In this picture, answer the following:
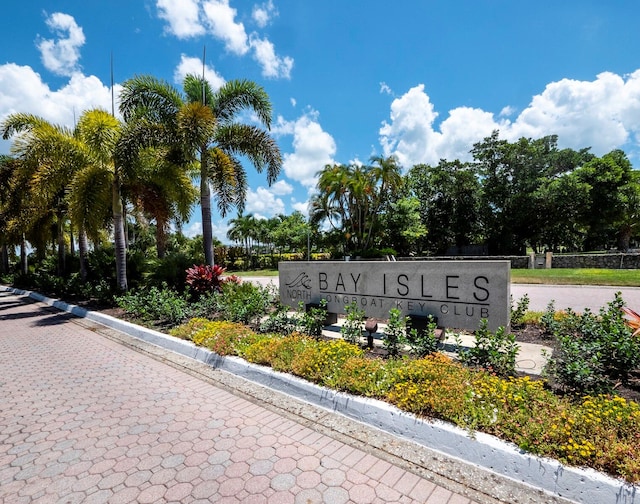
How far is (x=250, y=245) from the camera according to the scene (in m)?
48.7

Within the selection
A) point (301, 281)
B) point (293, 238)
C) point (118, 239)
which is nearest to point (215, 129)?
point (118, 239)

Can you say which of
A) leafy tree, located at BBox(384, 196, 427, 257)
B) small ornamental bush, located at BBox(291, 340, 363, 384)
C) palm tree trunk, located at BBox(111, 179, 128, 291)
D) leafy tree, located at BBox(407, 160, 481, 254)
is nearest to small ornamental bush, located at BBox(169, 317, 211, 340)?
small ornamental bush, located at BBox(291, 340, 363, 384)

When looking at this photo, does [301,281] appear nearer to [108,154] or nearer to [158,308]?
[158,308]

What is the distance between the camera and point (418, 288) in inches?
205

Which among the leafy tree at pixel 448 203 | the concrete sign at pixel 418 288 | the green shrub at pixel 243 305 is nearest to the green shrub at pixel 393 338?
the concrete sign at pixel 418 288

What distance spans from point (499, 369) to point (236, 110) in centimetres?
1114

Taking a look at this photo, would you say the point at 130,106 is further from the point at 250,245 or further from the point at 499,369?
the point at 250,245

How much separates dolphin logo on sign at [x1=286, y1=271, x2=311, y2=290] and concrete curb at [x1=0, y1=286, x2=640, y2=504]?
2367mm

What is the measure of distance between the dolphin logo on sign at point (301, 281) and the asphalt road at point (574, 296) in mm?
2829

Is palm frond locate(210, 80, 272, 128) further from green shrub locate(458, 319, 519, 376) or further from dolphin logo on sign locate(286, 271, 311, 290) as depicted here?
green shrub locate(458, 319, 519, 376)

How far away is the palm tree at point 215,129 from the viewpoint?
10.6 meters

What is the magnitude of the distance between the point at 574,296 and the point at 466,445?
10972mm

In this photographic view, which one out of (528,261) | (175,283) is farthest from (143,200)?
(528,261)

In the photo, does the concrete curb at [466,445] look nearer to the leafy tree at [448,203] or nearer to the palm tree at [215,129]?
the palm tree at [215,129]
